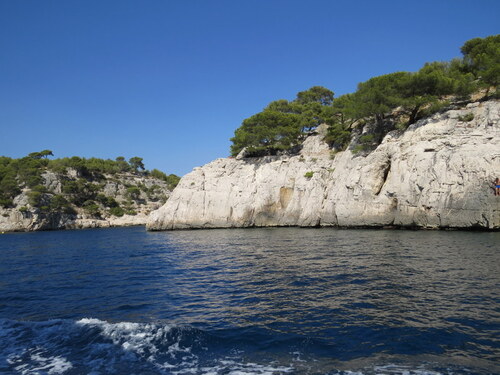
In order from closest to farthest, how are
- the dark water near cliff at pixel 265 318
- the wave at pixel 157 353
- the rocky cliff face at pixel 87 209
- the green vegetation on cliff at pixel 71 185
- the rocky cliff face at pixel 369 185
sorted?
the wave at pixel 157 353, the dark water near cliff at pixel 265 318, the rocky cliff face at pixel 369 185, the rocky cliff face at pixel 87 209, the green vegetation on cliff at pixel 71 185

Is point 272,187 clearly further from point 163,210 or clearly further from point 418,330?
point 418,330

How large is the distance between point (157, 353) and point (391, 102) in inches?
1755

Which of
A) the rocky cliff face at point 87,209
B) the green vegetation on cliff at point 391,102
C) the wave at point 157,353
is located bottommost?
the wave at point 157,353

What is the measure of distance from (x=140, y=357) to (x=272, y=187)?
141 ft

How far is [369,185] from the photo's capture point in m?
38.8

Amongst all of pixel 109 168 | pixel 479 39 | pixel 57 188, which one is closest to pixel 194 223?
pixel 479 39

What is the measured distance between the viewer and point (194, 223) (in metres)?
52.5

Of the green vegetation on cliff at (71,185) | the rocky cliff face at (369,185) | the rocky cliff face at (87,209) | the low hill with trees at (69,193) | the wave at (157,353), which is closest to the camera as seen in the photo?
the wave at (157,353)

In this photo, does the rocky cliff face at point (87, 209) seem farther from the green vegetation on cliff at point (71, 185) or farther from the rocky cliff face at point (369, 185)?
the rocky cliff face at point (369, 185)

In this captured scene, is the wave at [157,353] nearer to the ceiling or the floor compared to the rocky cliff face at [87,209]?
nearer to the floor

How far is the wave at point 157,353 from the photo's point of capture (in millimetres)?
6688

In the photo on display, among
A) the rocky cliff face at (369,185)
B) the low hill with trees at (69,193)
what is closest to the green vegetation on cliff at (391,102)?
the rocky cliff face at (369,185)

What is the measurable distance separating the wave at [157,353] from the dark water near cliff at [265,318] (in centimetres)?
3

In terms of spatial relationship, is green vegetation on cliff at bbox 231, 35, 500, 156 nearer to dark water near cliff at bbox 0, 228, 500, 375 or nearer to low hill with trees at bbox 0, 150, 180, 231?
dark water near cliff at bbox 0, 228, 500, 375
